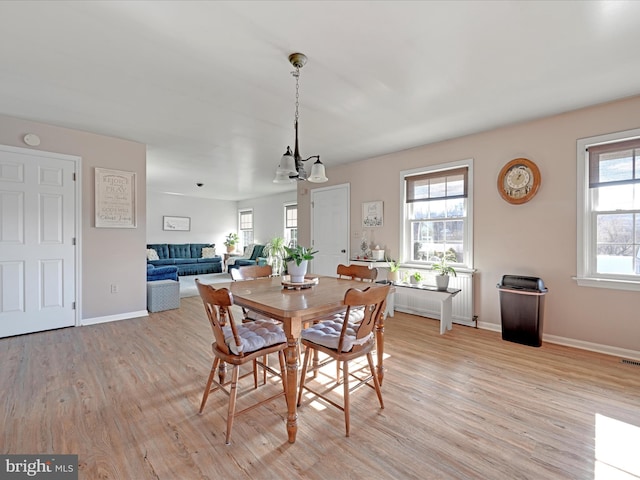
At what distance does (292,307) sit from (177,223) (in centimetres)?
893

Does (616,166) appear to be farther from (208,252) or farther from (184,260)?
(208,252)

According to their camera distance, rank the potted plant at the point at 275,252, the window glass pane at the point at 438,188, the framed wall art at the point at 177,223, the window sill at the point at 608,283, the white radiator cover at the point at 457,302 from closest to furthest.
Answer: the window sill at the point at 608,283, the white radiator cover at the point at 457,302, the window glass pane at the point at 438,188, the potted plant at the point at 275,252, the framed wall art at the point at 177,223

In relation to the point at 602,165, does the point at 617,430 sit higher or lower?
lower

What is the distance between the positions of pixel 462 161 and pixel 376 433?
346 centimetres

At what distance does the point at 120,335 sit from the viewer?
349cm

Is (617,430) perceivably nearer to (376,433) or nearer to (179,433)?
(376,433)

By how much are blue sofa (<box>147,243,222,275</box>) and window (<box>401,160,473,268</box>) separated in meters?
6.56

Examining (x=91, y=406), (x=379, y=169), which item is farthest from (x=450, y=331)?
(x=91, y=406)

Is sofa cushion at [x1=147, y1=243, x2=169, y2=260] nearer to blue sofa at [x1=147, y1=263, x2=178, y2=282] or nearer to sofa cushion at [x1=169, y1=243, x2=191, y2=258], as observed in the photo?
sofa cushion at [x1=169, y1=243, x2=191, y2=258]

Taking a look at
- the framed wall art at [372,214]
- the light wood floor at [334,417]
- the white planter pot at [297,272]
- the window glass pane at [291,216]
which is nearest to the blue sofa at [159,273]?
the light wood floor at [334,417]

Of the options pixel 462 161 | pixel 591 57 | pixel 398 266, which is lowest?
pixel 398 266

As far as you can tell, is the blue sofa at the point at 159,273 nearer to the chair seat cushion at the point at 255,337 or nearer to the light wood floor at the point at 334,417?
the light wood floor at the point at 334,417

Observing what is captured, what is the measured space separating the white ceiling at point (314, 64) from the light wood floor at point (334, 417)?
A: 2.51 metres

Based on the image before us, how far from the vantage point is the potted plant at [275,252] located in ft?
27.7
